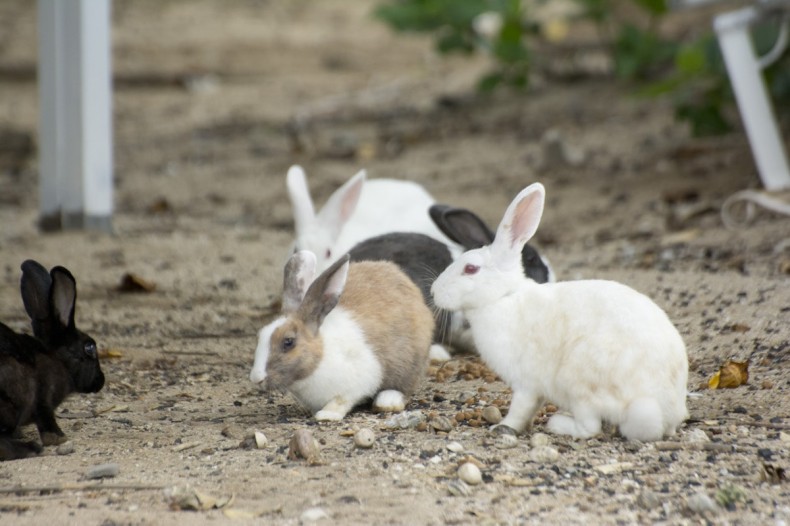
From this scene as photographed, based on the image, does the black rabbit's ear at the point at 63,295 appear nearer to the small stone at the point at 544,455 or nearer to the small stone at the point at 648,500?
the small stone at the point at 544,455

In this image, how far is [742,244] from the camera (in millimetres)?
7137

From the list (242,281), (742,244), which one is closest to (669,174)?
(742,244)

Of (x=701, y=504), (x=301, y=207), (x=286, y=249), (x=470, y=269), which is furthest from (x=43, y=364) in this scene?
(x=286, y=249)

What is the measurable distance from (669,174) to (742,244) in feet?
7.36

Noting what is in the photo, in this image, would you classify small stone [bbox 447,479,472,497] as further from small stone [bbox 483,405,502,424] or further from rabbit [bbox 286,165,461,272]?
rabbit [bbox 286,165,461,272]

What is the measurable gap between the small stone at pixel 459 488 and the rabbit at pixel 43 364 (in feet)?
4.66

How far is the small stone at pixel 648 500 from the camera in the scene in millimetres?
3504

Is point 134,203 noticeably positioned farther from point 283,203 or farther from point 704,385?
point 704,385

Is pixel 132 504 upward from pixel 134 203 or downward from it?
downward

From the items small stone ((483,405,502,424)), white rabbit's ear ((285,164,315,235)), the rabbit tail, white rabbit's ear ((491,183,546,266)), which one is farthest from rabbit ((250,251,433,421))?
white rabbit's ear ((285,164,315,235))

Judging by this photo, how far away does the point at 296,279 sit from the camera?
4.52 m

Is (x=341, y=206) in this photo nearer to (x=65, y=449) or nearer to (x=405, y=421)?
(x=405, y=421)

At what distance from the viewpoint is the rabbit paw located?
4.53m

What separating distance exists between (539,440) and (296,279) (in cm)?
107
